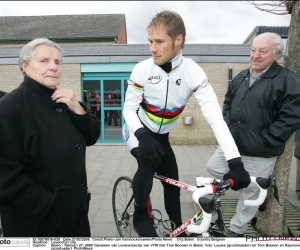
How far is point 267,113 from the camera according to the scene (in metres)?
2.68

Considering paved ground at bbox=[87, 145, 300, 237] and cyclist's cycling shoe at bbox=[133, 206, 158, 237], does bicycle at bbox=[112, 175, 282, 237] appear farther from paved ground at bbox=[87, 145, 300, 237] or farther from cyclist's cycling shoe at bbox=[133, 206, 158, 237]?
paved ground at bbox=[87, 145, 300, 237]

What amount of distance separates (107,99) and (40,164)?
9.04 m

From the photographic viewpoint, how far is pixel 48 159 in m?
1.76

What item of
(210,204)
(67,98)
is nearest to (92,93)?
(67,98)

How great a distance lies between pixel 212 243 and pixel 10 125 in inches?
55.0

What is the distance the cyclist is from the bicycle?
162mm

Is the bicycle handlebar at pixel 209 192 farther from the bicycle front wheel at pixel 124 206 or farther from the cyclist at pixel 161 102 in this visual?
the bicycle front wheel at pixel 124 206

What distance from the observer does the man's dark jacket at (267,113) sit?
2.56 meters

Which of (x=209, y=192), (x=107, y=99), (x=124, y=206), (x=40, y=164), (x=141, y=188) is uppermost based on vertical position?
(x=40, y=164)

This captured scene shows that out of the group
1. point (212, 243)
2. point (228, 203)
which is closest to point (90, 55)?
point (228, 203)

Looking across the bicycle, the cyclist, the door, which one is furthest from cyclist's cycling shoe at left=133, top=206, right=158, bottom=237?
the door

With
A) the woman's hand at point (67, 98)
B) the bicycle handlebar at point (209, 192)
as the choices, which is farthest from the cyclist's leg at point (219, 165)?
the woman's hand at point (67, 98)

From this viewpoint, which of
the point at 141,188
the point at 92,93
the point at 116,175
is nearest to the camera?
the point at 141,188

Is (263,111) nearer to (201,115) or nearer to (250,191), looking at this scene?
(250,191)
